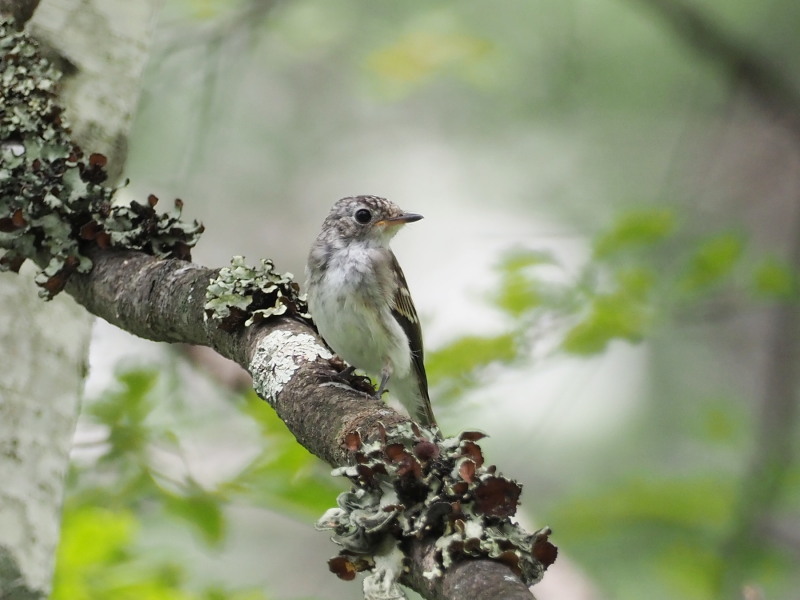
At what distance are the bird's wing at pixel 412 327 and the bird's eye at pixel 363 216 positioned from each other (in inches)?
8.4

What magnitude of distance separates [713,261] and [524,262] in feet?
3.13

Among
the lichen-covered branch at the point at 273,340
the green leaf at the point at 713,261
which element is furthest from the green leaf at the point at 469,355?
the lichen-covered branch at the point at 273,340

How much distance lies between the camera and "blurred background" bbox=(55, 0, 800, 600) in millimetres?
4441

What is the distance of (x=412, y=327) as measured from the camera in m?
4.41

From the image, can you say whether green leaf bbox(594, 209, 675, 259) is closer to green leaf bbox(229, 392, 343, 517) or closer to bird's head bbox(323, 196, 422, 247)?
bird's head bbox(323, 196, 422, 247)

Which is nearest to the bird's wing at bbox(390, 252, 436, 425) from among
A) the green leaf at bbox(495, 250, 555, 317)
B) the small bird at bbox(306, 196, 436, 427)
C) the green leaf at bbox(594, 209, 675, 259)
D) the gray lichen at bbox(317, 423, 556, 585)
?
the small bird at bbox(306, 196, 436, 427)

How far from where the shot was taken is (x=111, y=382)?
4551mm

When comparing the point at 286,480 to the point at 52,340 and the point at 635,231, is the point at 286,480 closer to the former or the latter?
the point at 52,340

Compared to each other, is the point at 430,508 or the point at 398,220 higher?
the point at 398,220

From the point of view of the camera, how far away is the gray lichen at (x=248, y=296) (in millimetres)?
2486

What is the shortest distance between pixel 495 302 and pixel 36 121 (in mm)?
2488

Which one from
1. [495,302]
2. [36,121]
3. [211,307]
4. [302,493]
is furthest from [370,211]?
[211,307]

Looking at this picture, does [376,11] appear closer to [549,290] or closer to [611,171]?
[611,171]

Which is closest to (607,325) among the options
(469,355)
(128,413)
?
(469,355)
